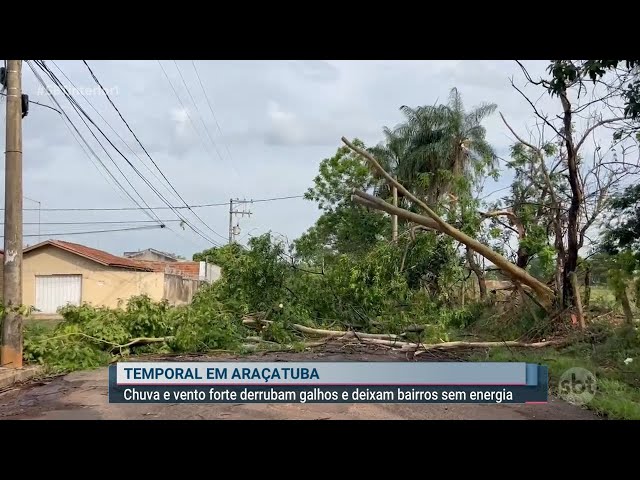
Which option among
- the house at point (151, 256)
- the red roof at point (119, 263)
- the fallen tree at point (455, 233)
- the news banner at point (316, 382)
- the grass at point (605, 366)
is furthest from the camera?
the house at point (151, 256)

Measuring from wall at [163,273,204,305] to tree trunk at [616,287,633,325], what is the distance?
24.9 feet

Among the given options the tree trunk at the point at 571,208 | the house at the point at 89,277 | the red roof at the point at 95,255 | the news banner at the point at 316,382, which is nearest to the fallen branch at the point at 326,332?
the house at the point at 89,277

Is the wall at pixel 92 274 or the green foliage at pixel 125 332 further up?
the wall at pixel 92 274

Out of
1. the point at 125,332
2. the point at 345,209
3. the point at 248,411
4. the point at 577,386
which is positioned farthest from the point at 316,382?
the point at 345,209

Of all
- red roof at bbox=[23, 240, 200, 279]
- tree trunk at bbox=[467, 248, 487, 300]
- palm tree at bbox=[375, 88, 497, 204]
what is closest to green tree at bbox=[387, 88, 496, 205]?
palm tree at bbox=[375, 88, 497, 204]

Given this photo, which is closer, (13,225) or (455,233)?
(13,225)

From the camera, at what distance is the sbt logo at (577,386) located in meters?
5.47

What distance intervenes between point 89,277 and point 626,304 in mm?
10346

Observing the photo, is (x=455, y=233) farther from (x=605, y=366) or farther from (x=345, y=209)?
(x=345, y=209)

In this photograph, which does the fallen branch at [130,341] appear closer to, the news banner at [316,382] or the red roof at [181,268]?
the news banner at [316,382]

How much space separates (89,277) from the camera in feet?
39.1

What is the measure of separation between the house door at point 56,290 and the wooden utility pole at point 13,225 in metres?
3.45

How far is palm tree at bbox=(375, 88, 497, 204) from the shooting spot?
1571 cm
